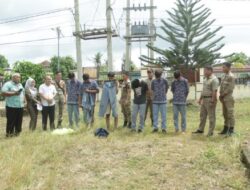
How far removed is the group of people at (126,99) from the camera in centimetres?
1030

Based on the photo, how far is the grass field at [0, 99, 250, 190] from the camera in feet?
22.8

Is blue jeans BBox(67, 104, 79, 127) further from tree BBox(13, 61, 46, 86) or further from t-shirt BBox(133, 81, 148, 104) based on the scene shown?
tree BBox(13, 61, 46, 86)

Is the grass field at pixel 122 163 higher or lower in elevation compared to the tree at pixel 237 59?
lower

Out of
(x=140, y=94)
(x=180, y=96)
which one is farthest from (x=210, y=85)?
(x=140, y=94)

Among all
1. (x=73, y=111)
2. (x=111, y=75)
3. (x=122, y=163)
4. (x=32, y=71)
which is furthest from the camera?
(x=32, y=71)

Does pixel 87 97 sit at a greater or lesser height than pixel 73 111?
greater

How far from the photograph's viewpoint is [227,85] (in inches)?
401

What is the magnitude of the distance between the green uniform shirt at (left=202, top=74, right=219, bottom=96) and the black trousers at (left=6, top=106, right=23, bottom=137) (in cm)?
424

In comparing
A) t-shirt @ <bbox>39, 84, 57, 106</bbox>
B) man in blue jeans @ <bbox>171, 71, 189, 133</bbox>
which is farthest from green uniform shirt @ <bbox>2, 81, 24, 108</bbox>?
man in blue jeans @ <bbox>171, 71, 189, 133</bbox>

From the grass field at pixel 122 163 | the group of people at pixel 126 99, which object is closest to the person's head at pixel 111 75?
the group of people at pixel 126 99

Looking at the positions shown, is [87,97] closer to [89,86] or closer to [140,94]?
→ [89,86]

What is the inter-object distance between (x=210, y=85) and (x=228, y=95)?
1.41 ft

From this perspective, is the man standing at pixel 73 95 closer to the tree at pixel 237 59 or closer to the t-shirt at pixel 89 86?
the t-shirt at pixel 89 86

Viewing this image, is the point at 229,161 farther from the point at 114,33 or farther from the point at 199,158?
the point at 114,33
